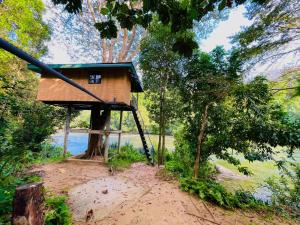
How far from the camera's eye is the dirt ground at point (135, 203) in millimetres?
4863

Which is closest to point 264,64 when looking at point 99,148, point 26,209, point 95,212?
point 95,212

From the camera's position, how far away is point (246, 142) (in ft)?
26.2

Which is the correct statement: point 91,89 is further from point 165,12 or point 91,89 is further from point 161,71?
point 165,12

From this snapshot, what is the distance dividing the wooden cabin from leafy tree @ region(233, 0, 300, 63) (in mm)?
5499

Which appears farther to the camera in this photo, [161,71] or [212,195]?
[161,71]

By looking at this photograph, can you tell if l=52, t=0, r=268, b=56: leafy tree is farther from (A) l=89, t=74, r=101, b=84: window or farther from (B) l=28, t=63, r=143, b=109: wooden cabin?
(A) l=89, t=74, r=101, b=84: window

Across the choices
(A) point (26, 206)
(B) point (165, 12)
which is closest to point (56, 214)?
(A) point (26, 206)

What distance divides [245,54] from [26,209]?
809 cm

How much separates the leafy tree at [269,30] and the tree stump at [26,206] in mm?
7914

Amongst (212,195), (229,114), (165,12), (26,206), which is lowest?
(212,195)

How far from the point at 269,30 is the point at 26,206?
840 centimetres

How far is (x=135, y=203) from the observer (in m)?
5.64

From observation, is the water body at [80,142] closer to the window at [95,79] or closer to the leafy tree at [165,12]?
the window at [95,79]

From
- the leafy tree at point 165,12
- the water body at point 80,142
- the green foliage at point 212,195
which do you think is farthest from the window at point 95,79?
the leafy tree at point 165,12
